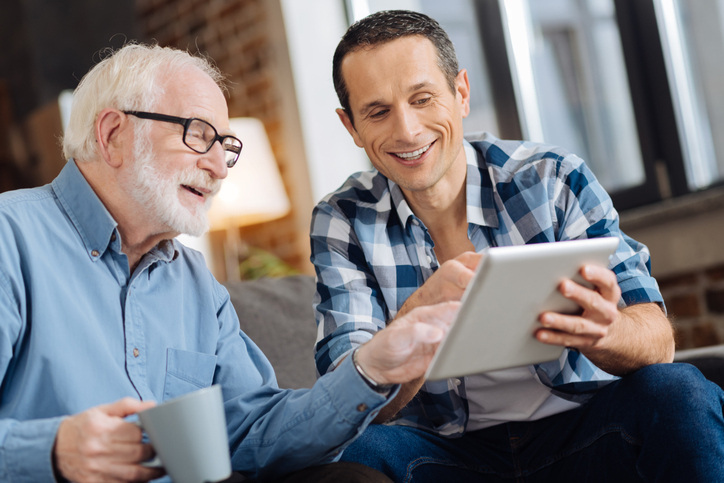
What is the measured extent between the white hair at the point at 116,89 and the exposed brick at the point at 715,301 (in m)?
1.79

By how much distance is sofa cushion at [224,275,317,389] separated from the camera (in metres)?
1.64

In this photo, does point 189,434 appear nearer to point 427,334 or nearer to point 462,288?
point 427,334

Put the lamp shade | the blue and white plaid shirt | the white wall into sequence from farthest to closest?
1. the white wall
2. the lamp shade
3. the blue and white plaid shirt

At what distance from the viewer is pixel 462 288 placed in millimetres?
1056

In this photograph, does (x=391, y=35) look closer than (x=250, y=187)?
Yes

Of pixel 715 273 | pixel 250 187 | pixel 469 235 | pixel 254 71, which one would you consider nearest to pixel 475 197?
pixel 469 235

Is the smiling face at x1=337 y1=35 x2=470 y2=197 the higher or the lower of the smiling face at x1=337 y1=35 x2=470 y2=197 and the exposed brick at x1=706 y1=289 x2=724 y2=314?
the higher

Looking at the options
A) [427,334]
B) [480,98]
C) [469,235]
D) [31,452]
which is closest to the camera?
[31,452]

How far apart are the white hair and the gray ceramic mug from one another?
2.32ft

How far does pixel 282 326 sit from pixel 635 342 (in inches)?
31.2

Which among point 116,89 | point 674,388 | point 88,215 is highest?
point 116,89

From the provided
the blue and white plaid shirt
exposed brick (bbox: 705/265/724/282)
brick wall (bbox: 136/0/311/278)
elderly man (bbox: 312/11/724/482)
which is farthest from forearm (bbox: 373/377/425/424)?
brick wall (bbox: 136/0/311/278)

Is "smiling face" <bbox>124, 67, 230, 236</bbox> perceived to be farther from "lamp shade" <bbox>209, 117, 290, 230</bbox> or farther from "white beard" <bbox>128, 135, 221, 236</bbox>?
"lamp shade" <bbox>209, 117, 290, 230</bbox>

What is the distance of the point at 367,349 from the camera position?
97 cm
